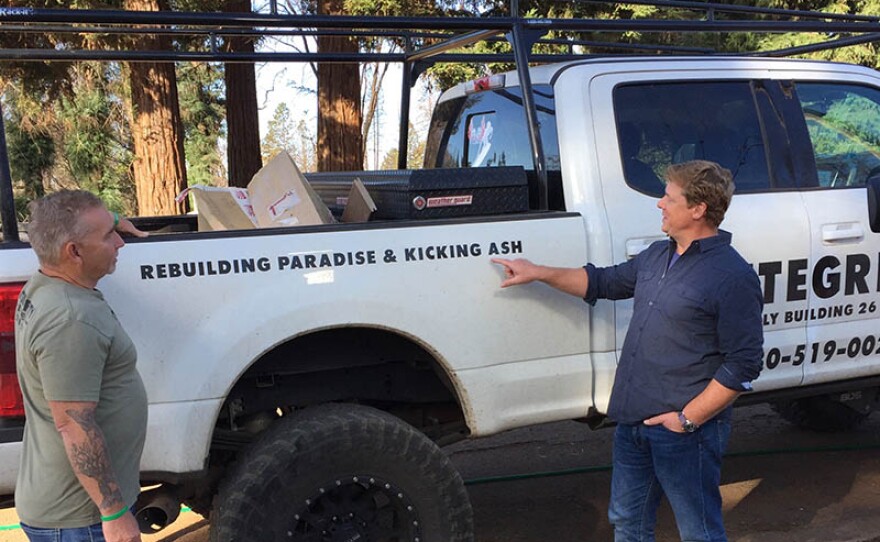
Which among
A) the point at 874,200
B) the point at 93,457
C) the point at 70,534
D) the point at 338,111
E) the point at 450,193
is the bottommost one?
the point at 70,534

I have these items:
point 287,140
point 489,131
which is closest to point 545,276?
point 489,131

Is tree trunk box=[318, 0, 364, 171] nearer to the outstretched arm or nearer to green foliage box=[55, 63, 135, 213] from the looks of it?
the outstretched arm

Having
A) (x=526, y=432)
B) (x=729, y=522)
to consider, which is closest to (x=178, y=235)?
(x=729, y=522)

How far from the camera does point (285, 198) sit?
11.1 ft

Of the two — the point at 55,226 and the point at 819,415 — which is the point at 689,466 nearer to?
the point at 55,226

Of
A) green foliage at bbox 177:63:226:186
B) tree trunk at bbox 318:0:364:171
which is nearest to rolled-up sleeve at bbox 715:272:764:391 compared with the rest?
tree trunk at bbox 318:0:364:171

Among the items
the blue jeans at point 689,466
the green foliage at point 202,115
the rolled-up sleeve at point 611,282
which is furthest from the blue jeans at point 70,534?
the green foliage at point 202,115

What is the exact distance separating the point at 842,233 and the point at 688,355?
4.82ft

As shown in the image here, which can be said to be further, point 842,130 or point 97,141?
point 97,141

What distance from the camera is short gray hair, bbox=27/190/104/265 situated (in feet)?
6.92

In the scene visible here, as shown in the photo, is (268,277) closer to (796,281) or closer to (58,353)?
(58,353)

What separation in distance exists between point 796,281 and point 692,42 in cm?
837

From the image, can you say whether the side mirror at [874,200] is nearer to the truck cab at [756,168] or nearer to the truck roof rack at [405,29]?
the truck cab at [756,168]

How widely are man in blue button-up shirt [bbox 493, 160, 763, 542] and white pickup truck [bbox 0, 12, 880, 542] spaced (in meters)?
0.47
